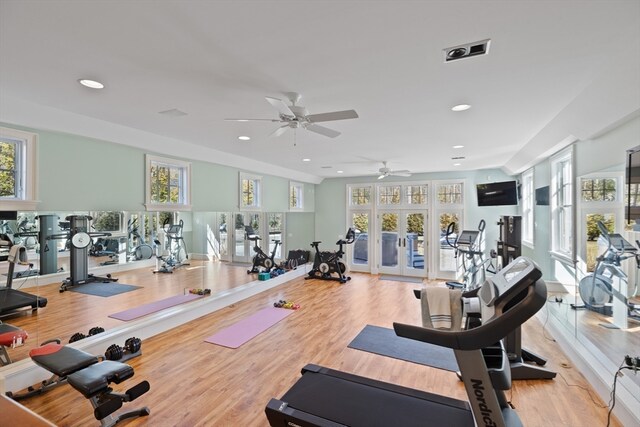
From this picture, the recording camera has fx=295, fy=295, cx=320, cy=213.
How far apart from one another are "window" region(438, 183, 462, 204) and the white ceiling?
3.58m

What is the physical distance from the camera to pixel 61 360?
7.63 ft

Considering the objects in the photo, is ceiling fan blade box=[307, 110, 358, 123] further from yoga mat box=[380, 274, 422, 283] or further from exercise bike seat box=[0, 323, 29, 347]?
yoga mat box=[380, 274, 422, 283]

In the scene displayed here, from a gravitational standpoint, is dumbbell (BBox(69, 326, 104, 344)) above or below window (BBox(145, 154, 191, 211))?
below

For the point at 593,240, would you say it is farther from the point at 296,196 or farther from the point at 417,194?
the point at 296,196

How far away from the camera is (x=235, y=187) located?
583 cm

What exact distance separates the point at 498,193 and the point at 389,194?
2766 mm

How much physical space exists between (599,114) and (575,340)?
8.26 ft

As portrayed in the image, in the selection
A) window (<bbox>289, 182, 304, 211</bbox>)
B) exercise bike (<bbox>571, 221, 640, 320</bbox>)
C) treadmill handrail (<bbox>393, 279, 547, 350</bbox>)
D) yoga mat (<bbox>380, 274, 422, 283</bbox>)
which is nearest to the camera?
treadmill handrail (<bbox>393, 279, 547, 350</bbox>)

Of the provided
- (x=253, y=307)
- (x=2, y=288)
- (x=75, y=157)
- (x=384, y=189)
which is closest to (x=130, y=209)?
(x=75, y=157)

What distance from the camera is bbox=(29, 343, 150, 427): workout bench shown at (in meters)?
2.09

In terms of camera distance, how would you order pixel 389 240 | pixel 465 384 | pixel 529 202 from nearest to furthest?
pixel 465 384
pixel 529 202
pixel 389 240

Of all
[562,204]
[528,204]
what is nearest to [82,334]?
[562,204]

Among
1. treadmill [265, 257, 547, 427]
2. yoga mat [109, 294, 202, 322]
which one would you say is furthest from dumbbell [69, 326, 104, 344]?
treadmill [265, 257, 547, 427]

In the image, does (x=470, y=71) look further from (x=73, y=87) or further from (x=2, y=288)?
(x=2, y=288)
